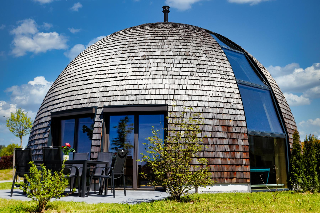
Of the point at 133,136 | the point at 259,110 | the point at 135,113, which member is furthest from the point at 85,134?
the point at 259,110

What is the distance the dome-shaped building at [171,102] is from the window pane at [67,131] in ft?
0.11

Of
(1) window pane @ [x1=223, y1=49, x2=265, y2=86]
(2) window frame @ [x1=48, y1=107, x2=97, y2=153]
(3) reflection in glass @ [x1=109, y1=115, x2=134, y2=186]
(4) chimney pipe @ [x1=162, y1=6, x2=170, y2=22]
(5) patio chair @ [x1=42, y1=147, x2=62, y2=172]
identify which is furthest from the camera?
(4) chimney pipe @ [x1=162, y1=6, x2=170, y2=22]

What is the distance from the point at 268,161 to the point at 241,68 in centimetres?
323

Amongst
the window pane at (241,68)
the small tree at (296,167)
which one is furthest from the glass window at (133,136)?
the small tree at (296,167)

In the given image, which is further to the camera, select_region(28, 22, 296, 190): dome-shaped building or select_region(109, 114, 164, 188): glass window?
select_region(109, 114, 164, 188): glass window

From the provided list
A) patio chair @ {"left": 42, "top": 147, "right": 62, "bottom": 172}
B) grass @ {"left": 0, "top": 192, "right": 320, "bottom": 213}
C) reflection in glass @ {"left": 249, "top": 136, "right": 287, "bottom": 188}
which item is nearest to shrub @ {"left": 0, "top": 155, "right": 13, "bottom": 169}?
patio chair @ {"left": 42, "top": 147, "right": 62, "bottom": 172}

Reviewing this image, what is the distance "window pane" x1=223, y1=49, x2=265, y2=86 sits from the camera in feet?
33.0

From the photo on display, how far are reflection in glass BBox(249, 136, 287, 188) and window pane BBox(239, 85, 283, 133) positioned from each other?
36cm

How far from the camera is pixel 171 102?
28.5 feet

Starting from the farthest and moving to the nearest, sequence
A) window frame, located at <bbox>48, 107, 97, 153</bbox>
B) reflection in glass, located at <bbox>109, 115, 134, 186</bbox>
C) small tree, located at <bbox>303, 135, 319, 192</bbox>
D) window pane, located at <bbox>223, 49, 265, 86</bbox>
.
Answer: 1. window pane, located at <bbox>223, 49, 265, 86</bbox>
2. window frame, located at <bbox>48, 107, 97, 153</bbox>
3. reflection in glass, located at <bbox>109, 115, 134, 186</bbox>
4. small tree, located at <bbox>303, 135, 319, 192</bbox>

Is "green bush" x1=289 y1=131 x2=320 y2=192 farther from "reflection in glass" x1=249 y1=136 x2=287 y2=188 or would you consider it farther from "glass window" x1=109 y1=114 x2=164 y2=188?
"glass window" x1=109 y1=114 x2=164 y2=188

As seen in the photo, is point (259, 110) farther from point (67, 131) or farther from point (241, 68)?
point (67, 131)

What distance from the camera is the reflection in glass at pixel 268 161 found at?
9055 mm

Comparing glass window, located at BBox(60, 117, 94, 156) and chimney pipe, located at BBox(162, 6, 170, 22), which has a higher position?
chimney pipe, located at BBox(162, 6, 170, 22)
